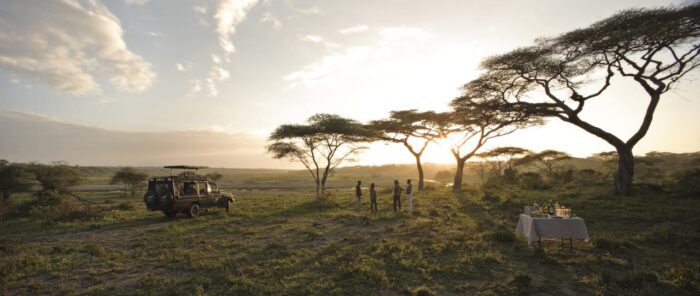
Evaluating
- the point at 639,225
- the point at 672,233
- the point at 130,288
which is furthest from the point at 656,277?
the point at 130,288

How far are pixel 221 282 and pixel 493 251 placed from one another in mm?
7195

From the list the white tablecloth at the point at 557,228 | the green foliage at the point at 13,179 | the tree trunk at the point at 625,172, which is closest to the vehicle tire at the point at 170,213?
the white tablecloth at the point at 557,228

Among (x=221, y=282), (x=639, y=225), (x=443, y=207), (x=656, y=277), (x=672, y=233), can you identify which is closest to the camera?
(x=656, y=277)

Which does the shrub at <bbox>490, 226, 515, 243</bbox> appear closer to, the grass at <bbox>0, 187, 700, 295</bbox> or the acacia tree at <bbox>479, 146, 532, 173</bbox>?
the grass at <bbox>0, 187, 700, 295</bbox>

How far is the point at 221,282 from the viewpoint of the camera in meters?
7.69

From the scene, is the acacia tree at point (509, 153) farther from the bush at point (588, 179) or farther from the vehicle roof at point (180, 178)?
the vehicle roof at point (180, 178)

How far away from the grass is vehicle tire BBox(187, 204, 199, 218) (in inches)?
89.7

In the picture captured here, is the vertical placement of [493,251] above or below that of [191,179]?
below

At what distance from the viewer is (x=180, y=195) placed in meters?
18.2

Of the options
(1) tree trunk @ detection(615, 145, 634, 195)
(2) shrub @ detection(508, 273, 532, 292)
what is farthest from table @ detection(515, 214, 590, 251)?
(1) tree trunk @ detection(615, 145, 634, 195)

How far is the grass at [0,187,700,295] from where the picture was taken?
23.5 feet

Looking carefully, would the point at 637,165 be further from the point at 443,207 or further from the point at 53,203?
the point at 53,203

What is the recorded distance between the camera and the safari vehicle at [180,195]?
1778cm

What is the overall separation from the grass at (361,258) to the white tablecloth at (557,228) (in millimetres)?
537
